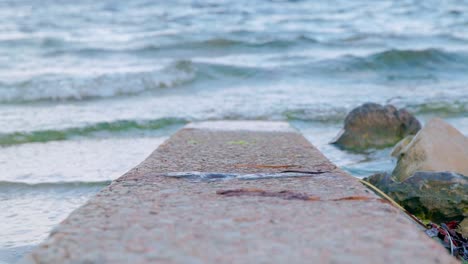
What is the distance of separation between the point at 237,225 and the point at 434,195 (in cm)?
150

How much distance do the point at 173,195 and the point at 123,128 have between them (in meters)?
3.90

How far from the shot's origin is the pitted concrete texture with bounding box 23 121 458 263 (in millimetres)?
1311

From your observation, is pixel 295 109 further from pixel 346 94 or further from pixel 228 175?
pixel 228 175

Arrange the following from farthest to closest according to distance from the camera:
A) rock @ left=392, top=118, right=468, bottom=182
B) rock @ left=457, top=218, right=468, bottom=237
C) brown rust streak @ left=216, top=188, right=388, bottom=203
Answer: rock @ left=392, top=118, right=468, bottom=182 → rock @ left=457, top=218, right=468, bottom=237 → brown rust streak @ left=216, top=188, right=388, bottom=203

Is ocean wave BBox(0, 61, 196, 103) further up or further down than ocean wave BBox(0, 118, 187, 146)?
further up

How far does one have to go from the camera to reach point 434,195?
2.79 meters

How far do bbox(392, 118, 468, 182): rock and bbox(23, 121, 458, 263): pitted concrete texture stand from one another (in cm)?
125

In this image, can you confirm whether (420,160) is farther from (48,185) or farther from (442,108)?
(442,108)

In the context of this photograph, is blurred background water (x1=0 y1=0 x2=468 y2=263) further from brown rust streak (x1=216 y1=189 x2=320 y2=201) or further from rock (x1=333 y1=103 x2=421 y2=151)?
brown rust streak (x1=216 y1=189 x2=320 y2=201)

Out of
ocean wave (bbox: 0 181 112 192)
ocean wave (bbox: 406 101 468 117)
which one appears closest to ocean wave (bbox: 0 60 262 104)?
ocean wave (bbox: 406 101 468 117)

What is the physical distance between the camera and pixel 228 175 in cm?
215

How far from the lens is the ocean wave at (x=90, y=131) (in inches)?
206

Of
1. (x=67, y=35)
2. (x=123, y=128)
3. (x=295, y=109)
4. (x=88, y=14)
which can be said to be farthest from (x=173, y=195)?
(x=88, y=14)

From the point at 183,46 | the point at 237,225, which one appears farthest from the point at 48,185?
the point at 183,46
